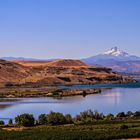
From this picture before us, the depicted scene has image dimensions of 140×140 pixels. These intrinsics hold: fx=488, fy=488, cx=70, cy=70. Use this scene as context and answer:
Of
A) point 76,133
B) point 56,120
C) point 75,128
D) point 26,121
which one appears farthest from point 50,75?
point 76,133

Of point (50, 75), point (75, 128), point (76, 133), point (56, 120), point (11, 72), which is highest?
point (11, 72)

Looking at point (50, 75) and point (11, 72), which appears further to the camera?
point (50, 75)

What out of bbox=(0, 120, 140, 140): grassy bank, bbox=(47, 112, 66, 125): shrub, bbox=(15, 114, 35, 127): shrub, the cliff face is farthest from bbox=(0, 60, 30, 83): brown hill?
bbox=(0, 120, 140, 140): grassy bank

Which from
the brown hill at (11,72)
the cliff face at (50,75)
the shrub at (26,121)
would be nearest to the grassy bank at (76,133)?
the shrub at (26,121)

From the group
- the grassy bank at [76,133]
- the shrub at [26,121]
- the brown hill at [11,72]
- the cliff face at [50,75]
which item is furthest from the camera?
the cliff face at [50,75]

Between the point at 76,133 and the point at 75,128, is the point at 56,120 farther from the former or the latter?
the point at 76,133

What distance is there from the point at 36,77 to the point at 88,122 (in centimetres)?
9960

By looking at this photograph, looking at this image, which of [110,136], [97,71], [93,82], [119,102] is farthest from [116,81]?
[110,136]

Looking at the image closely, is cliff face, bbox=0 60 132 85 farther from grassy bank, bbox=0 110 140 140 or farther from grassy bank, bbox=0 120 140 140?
grassy bank, bbox=0 120 140 140

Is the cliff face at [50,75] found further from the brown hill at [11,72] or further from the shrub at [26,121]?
the shrub at [26,121]

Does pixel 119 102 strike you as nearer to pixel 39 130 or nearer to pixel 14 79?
pixel 39 130

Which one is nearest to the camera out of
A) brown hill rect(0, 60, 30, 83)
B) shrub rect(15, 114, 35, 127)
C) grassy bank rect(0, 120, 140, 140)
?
grassy bank rect(0, 120, 140, 140)

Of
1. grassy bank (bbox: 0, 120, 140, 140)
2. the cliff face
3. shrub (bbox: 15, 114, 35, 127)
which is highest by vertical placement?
the cliff face

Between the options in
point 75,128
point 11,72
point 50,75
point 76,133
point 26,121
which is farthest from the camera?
point 50,75
